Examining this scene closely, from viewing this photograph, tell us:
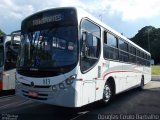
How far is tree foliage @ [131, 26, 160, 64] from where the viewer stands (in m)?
93.9

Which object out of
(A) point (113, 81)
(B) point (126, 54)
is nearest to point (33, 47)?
(A) point (113, 81)

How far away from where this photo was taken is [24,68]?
859 cm

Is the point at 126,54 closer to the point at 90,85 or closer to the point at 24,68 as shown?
the point at 90,85

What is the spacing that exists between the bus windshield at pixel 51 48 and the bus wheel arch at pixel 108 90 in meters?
2.78

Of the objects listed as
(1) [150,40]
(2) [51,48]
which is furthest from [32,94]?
(1) [150,40]

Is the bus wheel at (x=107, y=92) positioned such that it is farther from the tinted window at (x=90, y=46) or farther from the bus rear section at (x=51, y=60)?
the bus rear section at (x=51, y=60)

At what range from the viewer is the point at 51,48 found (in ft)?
26.6

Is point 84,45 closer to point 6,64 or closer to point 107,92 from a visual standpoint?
point 107,92

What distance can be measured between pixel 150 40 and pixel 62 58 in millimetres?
97996

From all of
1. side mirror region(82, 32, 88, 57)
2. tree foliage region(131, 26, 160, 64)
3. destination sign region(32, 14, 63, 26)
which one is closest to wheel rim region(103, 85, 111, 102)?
side mirror region(82, 32, 88, 57)

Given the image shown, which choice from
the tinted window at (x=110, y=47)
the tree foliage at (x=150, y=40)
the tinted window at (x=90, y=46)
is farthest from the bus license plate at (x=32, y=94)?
the tree foliage at (x=150, y=40)

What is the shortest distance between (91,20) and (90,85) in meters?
2.11

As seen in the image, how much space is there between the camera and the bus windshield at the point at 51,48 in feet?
25.8

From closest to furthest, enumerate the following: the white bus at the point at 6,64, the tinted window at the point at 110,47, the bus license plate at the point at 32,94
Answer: the bus license plate at the point at 32,94 < the tinted window at the point at 110,47 < the white bus at the point at 6,64
